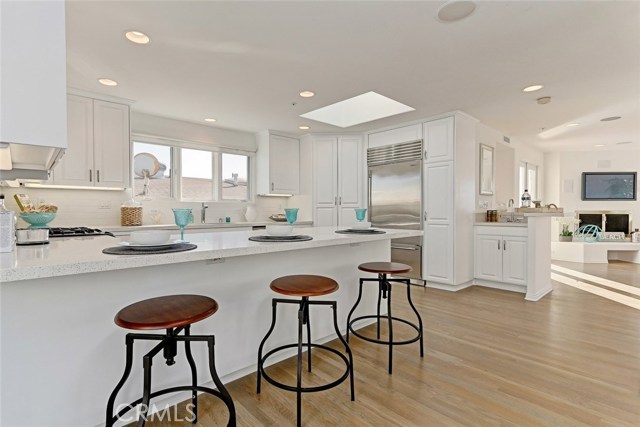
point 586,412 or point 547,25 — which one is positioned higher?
point 547,25

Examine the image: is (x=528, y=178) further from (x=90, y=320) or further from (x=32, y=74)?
(x=32, y=74)

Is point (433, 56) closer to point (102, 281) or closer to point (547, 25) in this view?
point (547, 25)

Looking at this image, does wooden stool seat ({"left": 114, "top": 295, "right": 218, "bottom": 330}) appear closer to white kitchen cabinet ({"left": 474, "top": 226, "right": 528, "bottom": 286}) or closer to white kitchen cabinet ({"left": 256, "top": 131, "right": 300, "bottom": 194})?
white kitchen cabinet ({"left": 256, "top": 131, "right": 300, "bottom": 194})

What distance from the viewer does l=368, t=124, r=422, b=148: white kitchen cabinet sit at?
177 inches

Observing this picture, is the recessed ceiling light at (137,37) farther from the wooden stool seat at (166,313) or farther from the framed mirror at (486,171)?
the framed mirror at (486,171)

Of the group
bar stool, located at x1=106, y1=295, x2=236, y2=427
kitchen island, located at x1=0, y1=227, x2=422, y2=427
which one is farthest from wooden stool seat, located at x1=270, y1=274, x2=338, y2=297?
bar stool, located at x1=106, y1=295, x2=236, y2=427

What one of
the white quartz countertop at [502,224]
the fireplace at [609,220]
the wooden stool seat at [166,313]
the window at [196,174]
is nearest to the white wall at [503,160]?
the white quartz countertop at [502,224]

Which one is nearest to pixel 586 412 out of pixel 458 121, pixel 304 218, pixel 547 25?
pixel 547 25

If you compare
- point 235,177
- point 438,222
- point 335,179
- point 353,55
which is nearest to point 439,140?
point 438,222

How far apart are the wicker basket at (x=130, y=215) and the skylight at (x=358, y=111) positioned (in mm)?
2387

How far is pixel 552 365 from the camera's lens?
86.0 inches

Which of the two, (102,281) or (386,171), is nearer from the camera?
(102,281)

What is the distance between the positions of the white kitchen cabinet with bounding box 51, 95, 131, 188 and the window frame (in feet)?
0.82

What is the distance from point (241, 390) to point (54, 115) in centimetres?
167
